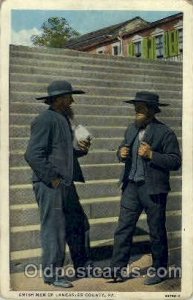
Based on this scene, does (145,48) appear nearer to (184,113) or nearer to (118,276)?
(184,113)

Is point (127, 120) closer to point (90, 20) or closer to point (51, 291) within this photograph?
point (90, 20)

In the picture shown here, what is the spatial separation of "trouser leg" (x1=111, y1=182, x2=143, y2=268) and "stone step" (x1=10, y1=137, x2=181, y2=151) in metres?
0.23

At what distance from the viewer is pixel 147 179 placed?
307 centimetres

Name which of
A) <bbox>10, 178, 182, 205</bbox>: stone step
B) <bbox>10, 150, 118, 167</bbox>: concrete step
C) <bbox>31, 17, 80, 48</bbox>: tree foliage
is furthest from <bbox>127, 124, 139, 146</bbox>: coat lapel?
<bbox>31, 17, 80, 48</bbox>: tree foliage

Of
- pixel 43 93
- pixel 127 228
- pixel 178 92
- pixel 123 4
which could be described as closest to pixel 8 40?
pixel 43 93

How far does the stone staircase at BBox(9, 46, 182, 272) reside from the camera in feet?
10.0

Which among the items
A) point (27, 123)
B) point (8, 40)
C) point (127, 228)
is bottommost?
point (127, 228)

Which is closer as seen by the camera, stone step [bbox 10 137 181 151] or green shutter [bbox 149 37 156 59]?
stone step [bbox 10 137 181 151]

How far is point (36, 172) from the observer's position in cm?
303

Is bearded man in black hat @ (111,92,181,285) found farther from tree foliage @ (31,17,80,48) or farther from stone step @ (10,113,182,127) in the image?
tree foliage @ (31,17,80,48)

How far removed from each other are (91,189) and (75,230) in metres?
0.24

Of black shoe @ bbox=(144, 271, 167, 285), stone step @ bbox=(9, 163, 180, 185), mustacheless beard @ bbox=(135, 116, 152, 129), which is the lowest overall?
black shoe @ bbox=(144, 271, 167, 285)

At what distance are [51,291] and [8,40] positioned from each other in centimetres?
140

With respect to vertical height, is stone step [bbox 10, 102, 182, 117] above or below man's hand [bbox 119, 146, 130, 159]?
above
